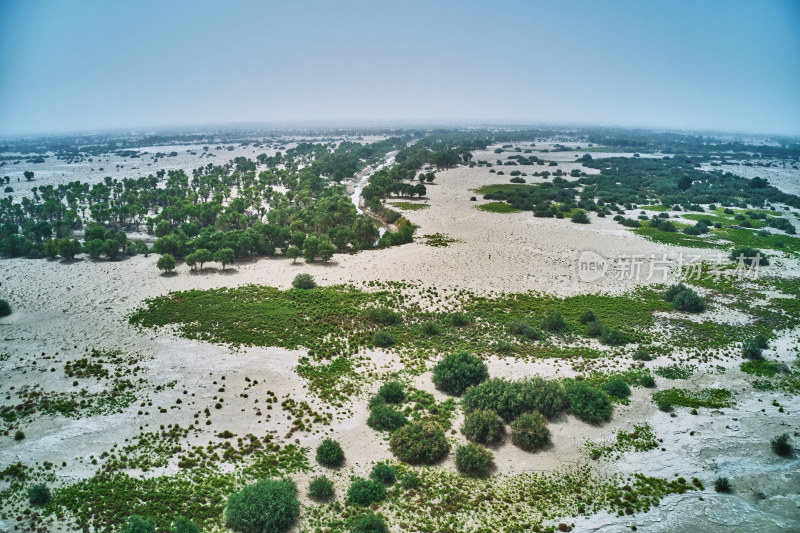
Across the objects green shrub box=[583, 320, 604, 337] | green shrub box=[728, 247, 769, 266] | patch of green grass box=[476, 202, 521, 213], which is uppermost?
patch of green grass box=[476, 202, 521, 213]

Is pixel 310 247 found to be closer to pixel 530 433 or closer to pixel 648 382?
pixel 530 433

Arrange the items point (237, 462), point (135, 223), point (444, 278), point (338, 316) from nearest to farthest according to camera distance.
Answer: point (237, 462), point (338, 316), point (444, 278), point (135, 223)

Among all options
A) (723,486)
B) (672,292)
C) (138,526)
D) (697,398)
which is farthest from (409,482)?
(672,292)

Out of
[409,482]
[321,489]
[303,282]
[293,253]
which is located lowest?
[409,482]

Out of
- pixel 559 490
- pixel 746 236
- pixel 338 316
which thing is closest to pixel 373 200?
pixel 338 316

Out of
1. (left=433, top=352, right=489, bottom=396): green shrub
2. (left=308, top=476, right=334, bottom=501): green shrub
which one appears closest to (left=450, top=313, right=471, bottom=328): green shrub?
(left=433, top=352, right=489, bottom=396): green shrub

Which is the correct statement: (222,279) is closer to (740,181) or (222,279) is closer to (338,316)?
(338,316)

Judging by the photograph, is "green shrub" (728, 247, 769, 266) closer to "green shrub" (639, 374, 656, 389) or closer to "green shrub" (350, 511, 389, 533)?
"green shrub" (639, 374, 656, 389)
